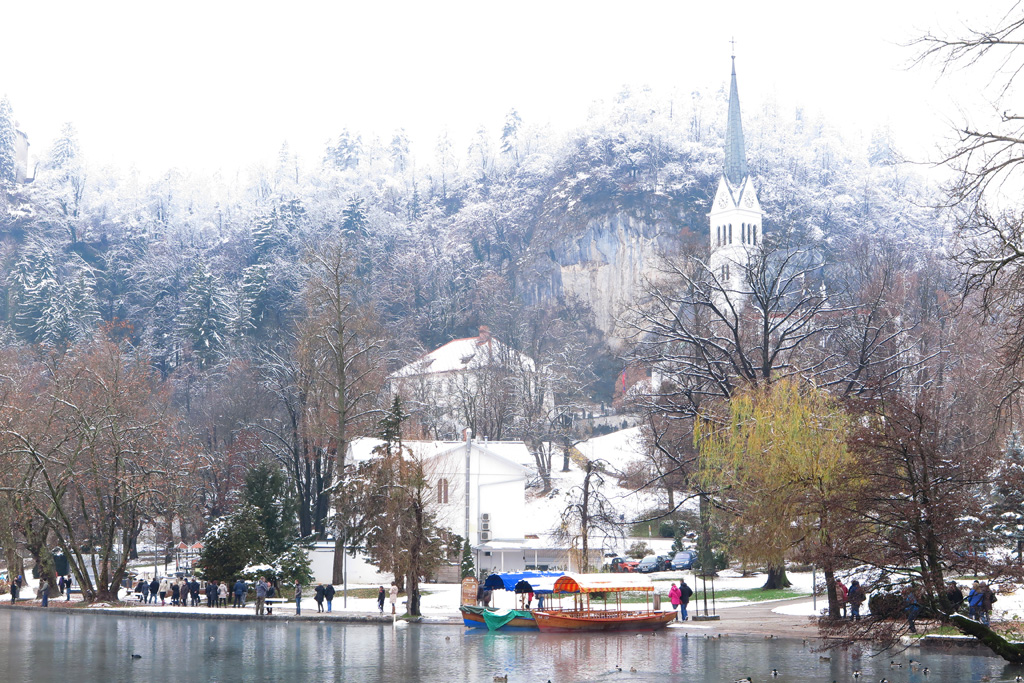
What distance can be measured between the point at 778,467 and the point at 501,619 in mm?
9372

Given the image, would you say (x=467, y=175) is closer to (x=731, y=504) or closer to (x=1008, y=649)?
(x=731, y=504)

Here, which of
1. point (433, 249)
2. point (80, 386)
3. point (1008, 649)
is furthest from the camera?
point (433, 249)

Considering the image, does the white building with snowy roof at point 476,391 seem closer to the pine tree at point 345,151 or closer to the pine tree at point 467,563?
the pine tree at point 467,563

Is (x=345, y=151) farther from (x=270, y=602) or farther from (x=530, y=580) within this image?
(x=530, y=580)

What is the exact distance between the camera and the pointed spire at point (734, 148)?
119m

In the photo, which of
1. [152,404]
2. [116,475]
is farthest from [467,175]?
[116,475]

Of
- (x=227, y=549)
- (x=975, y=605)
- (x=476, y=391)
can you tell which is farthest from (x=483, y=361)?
(x=975, y=605)

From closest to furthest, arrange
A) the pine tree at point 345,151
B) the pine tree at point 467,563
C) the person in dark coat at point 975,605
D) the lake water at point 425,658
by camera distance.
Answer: the lake water at point 425,658 → the person in dark coat at point 975,605 → the pine tree at point 467,563 → the pine tree at point 345,151

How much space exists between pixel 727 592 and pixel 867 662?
18685 millimetres

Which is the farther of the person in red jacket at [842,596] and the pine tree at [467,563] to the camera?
the pine tree at [467,563]


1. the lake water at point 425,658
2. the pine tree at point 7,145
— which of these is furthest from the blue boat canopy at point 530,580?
the pine tree at point 7,145

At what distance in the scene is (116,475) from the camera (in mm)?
41156

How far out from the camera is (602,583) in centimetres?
2948

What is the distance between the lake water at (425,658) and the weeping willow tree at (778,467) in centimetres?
252
